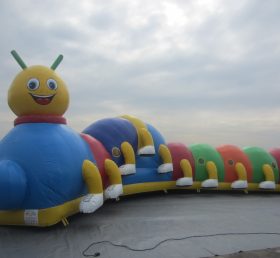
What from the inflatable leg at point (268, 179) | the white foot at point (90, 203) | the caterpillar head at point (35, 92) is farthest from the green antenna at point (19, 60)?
the inflatable leg at point (268, 179)

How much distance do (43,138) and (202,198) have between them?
4297mm

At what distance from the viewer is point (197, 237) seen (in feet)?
15.5

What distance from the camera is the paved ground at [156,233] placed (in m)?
4.13

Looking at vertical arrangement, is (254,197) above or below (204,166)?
below

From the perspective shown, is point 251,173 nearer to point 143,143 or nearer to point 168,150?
point 168,150

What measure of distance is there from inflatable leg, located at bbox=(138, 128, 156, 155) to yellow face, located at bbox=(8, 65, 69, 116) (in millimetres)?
2412

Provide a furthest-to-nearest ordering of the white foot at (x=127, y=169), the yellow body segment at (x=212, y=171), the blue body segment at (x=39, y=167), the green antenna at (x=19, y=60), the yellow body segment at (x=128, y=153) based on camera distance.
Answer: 1. the yellow body segment at (x=212, y=171)
2. the yellow body segment at (x=128, y=153)
3. the white foot at (x=127, y=169)
4. the green antenna at (x=19, y=60)
5. the blue body segment at (x=39, y=167)

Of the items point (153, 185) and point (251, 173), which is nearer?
point (153, 185)

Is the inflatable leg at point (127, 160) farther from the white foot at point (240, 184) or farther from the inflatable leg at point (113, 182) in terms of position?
the white foot at point (240, 184)

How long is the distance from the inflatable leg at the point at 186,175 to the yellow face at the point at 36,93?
3.82 m

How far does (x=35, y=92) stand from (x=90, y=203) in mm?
1943

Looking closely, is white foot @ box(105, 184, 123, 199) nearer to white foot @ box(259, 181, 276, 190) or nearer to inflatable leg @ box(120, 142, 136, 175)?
inflatable leg @ box(120, 142, 136, 175)

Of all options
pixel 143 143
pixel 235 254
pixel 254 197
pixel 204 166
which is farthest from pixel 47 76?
pixel 254 197

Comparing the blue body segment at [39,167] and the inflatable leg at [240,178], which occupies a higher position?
the blue body segment at [39,167]
